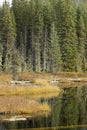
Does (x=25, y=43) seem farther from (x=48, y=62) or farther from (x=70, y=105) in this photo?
(x=70, y=105)

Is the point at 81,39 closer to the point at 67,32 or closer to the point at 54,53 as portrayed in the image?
the point at 67,32

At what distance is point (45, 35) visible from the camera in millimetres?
78438

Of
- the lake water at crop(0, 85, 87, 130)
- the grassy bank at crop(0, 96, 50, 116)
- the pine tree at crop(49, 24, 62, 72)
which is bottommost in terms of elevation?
the lake water at crop(0, 85, 87, 130)

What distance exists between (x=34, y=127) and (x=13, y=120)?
190 centimetres

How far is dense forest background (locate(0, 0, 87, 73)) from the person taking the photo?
74688 mm

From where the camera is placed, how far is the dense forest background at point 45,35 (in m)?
74.7

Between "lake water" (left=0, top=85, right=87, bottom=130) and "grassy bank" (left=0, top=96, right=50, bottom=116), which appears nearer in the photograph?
"lake water" (left=0, top=85, right=87, bottom=130)

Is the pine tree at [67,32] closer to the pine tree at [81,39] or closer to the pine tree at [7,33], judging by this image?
the pine tree at [81,39]

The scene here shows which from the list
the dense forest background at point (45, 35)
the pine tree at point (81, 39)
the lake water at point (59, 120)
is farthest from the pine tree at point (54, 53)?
the lake water at point (59, 120)

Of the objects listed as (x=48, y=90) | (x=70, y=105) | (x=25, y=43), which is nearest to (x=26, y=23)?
(x=25, y=43)

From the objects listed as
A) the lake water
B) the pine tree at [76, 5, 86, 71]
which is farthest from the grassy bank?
the pine tree at [76, 5, 86, 71]

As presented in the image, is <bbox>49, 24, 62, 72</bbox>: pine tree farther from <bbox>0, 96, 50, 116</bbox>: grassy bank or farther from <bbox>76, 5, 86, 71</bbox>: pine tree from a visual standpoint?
<bbox>0, 96, 50, 116</bbox>: grassy bank

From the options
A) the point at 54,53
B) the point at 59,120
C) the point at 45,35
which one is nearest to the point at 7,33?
the point at 45,35

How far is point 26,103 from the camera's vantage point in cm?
2966
